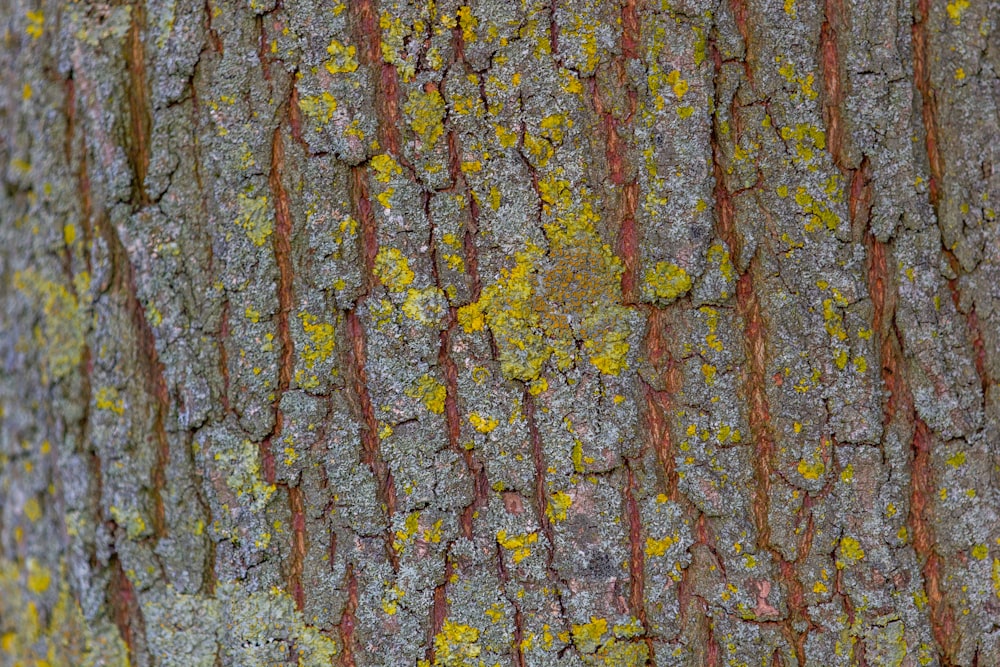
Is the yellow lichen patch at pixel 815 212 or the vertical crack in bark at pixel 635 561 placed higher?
the yellow lichen patch at pixel 815 212

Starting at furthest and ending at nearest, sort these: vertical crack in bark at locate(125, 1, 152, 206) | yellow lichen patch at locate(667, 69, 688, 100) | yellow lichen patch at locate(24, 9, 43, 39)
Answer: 1. yellow lichen patch at locate(24, 9, 43, 39)
2. vertical crack in bark at locate(125, 1, 152, 206)
3. yellow lichen patch at locate(667, 69, 688, 100)

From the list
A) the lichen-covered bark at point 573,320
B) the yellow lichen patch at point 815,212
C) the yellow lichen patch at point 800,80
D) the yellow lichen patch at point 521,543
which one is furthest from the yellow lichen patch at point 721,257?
the yellow lichen patch at point 521,543

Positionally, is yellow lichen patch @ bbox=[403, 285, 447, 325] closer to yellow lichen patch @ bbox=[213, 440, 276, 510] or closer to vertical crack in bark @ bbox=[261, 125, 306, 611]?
vertical crack in bark @ bbox=[261, 125, 306, 611]

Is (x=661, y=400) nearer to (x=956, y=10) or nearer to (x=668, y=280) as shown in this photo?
(x=668, y=280)

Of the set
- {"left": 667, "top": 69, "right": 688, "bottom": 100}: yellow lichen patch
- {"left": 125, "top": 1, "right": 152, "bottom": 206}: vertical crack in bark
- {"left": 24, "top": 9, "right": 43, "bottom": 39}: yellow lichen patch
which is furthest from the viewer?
{"left": 24, "top": 9, "right": 43, "bottom": 39}: yellow lichen patch

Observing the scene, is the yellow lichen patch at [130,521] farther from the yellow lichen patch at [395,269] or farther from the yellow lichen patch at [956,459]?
the yellow lichen patch at [956,459]

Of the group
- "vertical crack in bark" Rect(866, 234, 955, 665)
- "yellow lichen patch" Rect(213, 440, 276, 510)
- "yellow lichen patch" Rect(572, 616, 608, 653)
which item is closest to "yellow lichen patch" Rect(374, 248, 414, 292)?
"yellow lichen patch" Rect(213, 440, 276, 510)

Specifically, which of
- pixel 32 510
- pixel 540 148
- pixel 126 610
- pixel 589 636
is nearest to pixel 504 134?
pixel 540 148
